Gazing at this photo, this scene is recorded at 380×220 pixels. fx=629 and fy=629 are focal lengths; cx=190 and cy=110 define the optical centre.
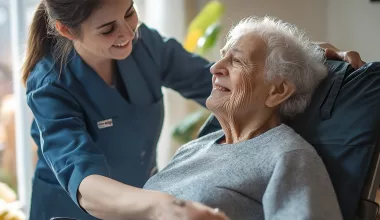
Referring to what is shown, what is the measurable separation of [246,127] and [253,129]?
2cm

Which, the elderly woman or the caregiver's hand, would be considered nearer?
the caregiver's hand

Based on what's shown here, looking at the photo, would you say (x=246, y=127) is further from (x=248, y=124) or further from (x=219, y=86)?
(x=219, y=86)

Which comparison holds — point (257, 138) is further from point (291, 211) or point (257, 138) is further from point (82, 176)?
point (82, 176)

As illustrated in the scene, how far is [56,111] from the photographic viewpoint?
1.71 m

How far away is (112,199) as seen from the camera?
4.80 ft

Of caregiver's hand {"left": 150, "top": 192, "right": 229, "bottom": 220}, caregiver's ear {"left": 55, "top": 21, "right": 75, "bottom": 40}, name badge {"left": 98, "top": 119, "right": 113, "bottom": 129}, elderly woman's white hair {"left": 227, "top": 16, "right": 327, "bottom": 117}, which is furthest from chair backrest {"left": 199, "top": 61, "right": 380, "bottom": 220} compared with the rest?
caregiver's ear {"left": 55, "top": 21, "right": 75, "bottom": 40}

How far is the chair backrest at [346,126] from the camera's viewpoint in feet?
4.87

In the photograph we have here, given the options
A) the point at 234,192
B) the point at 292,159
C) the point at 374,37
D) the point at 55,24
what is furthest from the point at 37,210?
the point at 374,37

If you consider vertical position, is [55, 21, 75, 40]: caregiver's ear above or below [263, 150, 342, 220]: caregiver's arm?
above

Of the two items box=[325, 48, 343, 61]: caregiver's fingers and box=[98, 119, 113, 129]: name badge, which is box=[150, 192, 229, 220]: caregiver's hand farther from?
box=[325, 48, 343, 61]: caregiver's fingers

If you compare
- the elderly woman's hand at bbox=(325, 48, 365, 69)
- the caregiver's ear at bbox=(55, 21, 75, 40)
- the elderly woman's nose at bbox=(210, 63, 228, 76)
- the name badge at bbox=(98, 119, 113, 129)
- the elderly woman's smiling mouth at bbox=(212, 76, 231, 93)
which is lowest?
the name badge at bbox=(98, 119, 113, 129)

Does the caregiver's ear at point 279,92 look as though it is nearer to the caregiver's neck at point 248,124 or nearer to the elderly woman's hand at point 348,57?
the caregiver's neck at point 248,124

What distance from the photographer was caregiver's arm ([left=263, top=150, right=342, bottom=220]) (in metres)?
1.32

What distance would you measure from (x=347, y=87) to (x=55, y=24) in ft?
2.64
